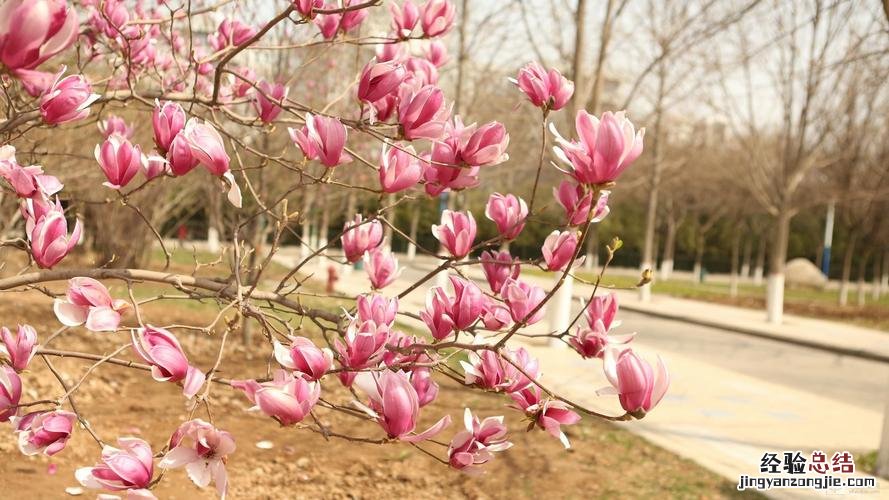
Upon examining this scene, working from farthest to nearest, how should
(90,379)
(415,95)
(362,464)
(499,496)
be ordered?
(90,379) < (362,464) < (499,496) < (415,95)

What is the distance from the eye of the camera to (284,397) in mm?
1328

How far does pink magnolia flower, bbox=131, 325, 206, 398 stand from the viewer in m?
1.31

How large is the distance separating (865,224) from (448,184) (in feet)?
101

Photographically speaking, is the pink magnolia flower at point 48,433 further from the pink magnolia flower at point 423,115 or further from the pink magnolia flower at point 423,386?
the pink magnolia flower at point 423,115

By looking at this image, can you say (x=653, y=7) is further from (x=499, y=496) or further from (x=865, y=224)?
(x=865, y=224)

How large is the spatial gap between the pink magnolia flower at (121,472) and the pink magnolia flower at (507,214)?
94cm

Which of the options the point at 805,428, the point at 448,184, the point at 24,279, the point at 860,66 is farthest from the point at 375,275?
the point at 860,66

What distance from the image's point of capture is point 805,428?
634 centimetres

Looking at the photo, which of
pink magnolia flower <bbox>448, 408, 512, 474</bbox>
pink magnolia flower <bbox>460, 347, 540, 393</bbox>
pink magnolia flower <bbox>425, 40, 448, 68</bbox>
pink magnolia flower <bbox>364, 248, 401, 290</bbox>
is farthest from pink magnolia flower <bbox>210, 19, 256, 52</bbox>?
pink magnolia flower <bbox>448, 408, 512, 474</bbox>

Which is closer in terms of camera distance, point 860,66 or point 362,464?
point 362,464

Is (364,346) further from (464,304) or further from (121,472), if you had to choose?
(121,472)

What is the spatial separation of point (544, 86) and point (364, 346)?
729mm

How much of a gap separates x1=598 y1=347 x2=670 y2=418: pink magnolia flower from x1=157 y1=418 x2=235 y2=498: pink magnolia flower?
65cm

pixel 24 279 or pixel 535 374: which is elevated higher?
pixel 24 279
